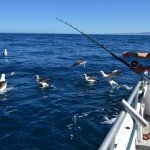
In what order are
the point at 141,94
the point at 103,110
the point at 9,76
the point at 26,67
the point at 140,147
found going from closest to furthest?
the point at 140,147 → the point at 141,94 → the point at 103,110 → the point at 9,76 → the point at 26,67

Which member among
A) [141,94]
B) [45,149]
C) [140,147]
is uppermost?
[141,94]

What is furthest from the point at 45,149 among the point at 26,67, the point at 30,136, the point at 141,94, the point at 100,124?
the point at 26,67

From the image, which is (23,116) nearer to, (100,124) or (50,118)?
(50,118)

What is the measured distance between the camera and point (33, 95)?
2008cm

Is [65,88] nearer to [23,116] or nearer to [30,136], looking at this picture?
[23,116]

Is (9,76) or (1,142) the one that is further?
(9,76)

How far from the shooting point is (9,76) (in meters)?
26.8

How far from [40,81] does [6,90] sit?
238 centimetres

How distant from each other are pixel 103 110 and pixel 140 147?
995cm

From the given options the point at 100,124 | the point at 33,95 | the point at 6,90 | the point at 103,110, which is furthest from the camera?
the point at 6,90

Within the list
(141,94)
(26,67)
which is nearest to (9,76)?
(26,67)

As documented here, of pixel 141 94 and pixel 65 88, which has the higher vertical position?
pixel 141 94

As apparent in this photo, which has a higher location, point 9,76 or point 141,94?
point 141,94

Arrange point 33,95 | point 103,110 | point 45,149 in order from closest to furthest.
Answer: point 45,149
point 103,110
point 33,95
